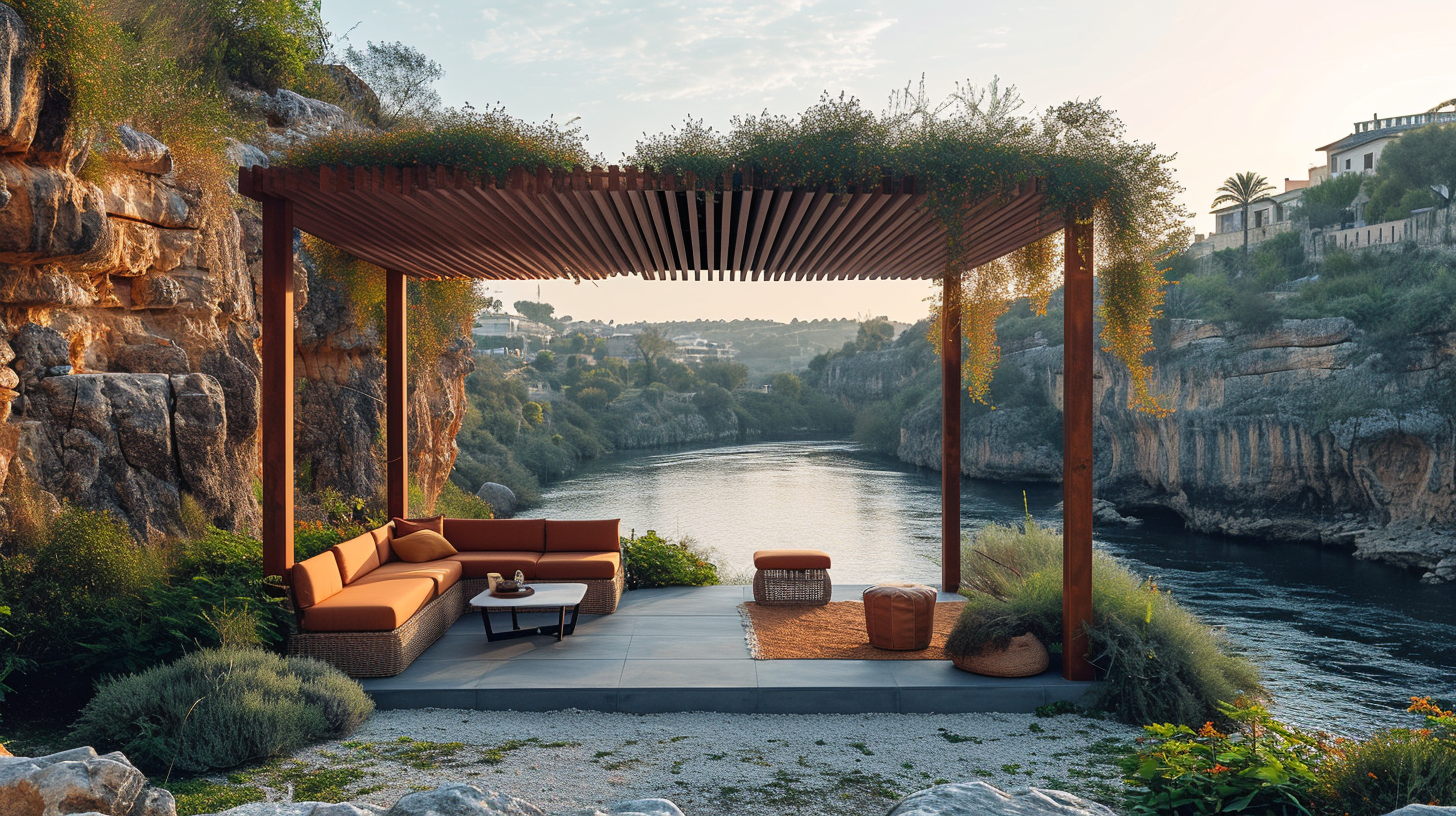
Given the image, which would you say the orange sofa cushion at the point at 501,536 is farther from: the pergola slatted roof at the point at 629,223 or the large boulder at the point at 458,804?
the large boulder at the point at 458,804

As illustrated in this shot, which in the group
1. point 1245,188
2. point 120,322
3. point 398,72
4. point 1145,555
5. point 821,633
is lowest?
point 1145,555

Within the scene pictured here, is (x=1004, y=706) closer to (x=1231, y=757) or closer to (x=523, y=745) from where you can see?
(x=1231, y=757)

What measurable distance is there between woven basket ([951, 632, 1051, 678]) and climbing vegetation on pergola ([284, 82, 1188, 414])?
6.10 ft

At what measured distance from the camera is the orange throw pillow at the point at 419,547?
6.53 m

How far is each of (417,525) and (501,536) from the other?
0.73 m

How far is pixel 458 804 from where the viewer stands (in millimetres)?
1889

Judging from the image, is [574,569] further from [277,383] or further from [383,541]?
[277,383]

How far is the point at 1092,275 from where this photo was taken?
4.64 meters

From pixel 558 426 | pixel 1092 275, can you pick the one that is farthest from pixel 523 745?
pixel 558 426

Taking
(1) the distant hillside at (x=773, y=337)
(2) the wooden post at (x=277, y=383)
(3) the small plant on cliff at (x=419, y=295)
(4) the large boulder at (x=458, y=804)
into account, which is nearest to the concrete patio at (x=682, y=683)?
(2) the wooden post at (x=277, y=383)

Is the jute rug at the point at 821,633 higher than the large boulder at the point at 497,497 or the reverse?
higher

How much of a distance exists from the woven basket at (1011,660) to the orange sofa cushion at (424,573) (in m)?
3.66

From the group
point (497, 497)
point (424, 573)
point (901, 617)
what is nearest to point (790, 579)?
point (901, 617)

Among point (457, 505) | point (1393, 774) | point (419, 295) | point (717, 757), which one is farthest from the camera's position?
point (457, 505)
